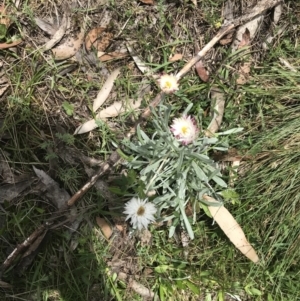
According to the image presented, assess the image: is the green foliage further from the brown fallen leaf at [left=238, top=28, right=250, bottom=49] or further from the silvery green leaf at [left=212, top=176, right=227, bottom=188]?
the brown fallen leaf at [left=238, top=28, right=250, bottom=49]

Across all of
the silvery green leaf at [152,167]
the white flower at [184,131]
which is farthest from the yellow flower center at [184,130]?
the silvery green leaf at [152,167]

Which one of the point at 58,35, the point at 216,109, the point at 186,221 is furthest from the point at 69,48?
the point at 186,221

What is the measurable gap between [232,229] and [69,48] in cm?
109

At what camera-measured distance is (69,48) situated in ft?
6.95

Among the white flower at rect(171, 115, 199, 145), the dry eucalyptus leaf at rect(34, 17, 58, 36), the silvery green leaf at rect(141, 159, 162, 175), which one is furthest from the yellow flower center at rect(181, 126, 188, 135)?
the dry eucalyptus leaf at rect(34, 17, 58, 36)

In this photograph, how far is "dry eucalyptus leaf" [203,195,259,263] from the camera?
2.03 metres

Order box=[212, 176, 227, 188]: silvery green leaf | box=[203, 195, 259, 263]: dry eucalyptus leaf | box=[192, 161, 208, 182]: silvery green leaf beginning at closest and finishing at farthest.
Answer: box=[192, 161, 208, 182]: silvery green leaf, box=[212, 176, 227, 188]: silvery green leaf, box=[203, 195, 259, 263]: dry eucalyptus leaf

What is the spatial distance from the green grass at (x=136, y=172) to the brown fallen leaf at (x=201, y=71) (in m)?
0.03

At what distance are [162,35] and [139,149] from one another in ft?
1.94

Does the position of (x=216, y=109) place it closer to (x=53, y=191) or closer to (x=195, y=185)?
(x=195, y=185)

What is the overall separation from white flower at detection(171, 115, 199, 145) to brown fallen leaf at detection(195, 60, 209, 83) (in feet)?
1.30

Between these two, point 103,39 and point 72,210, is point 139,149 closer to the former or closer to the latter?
point 72,210

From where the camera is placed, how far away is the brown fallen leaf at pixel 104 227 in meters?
2.05

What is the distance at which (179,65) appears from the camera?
2.12m
